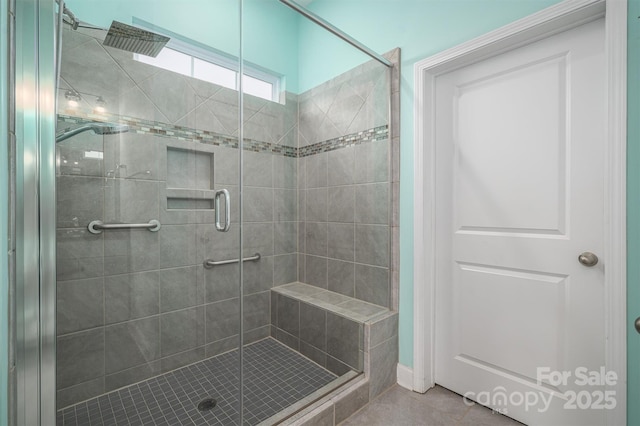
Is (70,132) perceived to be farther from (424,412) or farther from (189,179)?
(424,412)

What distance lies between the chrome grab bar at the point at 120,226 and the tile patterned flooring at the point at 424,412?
4.57ft

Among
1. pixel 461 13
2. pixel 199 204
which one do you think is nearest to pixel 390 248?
pixel 199 204

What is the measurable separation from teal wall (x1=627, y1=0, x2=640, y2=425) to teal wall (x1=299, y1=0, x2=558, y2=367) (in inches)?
14.9

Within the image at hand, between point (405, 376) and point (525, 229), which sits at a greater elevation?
point (525, 229)

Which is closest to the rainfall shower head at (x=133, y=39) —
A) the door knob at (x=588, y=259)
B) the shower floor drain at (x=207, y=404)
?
the shower floor drain at (x=207, y=404)

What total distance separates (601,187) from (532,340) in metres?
0.79

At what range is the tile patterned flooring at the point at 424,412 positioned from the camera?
4.69 ft

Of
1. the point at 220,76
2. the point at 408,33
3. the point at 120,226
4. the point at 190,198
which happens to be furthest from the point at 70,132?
the point at 408,33

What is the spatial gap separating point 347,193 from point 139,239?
133cm

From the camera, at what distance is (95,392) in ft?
4.38

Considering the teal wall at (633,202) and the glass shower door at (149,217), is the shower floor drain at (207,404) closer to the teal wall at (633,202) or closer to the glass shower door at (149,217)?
the glass shower door at (149,217)

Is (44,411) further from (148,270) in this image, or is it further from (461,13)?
(461,13)

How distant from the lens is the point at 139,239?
1.44m

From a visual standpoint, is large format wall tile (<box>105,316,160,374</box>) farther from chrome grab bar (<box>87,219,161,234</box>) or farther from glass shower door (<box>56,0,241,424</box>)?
chrome grab bar (<box>87,219,161,234</box>)
